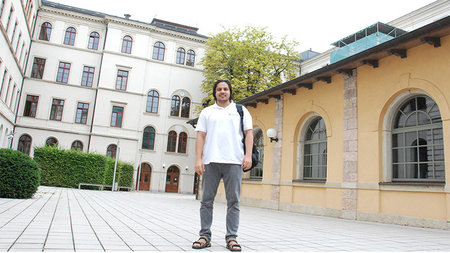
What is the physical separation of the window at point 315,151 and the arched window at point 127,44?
27.7 meters

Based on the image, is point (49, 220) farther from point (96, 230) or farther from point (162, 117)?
point (162, 117)

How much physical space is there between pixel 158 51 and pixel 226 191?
34.6 metres

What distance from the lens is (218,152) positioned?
14.4ft

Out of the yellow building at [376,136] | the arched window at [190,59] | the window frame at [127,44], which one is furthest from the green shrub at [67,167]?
the yellow building at [376,136]

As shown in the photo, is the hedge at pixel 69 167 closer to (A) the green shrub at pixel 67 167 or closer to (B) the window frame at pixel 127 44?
(A) the green shrub at pixel 67 167

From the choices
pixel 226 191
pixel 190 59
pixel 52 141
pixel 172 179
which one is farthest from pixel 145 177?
pixel 226 191

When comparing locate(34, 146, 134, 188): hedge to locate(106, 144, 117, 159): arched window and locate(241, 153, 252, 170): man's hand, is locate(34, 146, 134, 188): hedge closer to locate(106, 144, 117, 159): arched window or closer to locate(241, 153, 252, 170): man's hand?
locate(106, 144, 117, 159): arched window

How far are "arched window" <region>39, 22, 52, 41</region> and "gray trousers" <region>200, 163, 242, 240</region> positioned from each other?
117 feet

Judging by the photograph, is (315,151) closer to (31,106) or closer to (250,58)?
(250,58)

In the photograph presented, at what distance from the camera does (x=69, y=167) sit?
86.4 feet

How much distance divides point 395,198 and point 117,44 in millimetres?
32371

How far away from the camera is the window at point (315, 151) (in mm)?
11875

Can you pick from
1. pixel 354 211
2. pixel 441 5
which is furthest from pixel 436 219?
pixel 441 5

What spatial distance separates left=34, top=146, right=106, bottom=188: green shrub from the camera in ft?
84.1
